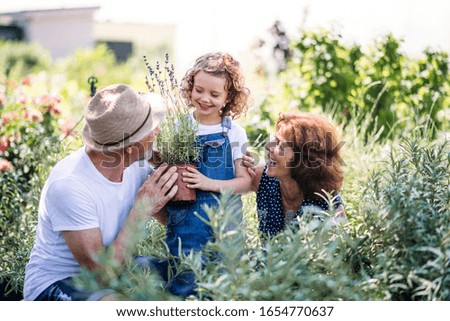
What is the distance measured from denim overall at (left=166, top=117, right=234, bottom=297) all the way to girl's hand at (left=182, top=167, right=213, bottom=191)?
0.18 feet

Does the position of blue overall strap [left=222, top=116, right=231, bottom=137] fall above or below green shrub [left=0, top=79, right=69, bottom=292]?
Result: above

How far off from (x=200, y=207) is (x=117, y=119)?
617 mm

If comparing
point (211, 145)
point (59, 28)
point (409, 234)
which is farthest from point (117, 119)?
point (59, 28)

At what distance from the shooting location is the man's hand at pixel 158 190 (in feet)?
9.46

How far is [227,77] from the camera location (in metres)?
3.25

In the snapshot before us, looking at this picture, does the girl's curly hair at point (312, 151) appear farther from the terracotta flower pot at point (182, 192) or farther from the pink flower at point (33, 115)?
the pink flower at point (33, 115)

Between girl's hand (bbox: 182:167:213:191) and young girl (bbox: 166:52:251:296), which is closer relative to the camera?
girl's hand (bbox: 182:167:213:191)

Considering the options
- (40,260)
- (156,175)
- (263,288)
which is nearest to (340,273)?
(263,288)

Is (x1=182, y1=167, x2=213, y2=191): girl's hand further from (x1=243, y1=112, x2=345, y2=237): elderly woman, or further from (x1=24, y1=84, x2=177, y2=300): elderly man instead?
(x1=243, y1=112, x2=345, y2=237): elderly woman

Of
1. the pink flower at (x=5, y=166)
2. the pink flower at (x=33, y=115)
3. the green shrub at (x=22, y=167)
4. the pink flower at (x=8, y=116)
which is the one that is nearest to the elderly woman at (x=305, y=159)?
the green shrub at (x=22, y=167)

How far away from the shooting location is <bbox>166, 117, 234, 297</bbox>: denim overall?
3049 mm

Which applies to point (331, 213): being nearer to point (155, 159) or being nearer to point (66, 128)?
point (155, 159)

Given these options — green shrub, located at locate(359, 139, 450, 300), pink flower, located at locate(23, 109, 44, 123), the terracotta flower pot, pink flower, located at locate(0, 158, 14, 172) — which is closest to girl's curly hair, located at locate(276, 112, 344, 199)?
green shrub, located at locate(359, 139, 450, 300)

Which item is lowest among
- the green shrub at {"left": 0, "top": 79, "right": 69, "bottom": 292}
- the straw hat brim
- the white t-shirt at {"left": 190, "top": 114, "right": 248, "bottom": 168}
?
the green shrub at {"left": 0, "top": 79, "right": 69, "bottom": 292}
